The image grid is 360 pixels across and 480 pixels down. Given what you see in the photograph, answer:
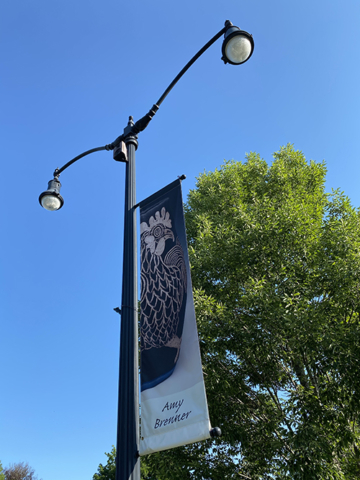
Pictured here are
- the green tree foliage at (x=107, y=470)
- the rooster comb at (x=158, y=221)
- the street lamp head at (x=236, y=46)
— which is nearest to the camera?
the rooster comb at (x=158, y=221)

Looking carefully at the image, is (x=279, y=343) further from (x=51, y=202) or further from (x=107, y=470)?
(x=107, y=470)

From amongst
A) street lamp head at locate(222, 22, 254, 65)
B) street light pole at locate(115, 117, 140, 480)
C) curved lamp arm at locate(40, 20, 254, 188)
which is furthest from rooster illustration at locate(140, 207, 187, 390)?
street lamp head at locate(222, 22, 254, 65)

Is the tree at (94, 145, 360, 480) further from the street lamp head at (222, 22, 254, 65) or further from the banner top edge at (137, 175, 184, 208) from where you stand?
the street lamp head at (222, 22, 254, 65)

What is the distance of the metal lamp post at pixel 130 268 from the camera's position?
12.8 feet

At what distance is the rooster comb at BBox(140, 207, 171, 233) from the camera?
17.2ft

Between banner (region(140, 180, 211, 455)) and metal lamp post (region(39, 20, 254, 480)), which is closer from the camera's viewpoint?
banner (region(140, 180, 211, 455))

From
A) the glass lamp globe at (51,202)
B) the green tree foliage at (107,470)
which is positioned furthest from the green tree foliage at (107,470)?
the glass lamp globe at (51,202)

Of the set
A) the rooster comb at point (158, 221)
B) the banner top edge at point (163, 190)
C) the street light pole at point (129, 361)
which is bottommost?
the street light pole at point (129, 361)

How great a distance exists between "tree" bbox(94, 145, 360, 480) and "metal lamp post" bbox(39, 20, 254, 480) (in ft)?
15.8

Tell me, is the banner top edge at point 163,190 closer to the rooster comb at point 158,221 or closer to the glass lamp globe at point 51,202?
the rooster comb at point 158,221

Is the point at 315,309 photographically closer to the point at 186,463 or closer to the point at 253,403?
the point at 253,403

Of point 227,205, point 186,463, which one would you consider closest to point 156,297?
point 186,463

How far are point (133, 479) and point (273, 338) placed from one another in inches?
259

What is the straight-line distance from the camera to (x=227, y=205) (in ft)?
47.5
